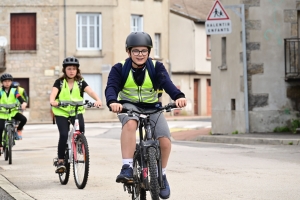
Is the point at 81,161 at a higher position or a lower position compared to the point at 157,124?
lower

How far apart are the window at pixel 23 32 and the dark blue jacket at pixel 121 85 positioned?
127 feet

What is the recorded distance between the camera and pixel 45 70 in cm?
4678

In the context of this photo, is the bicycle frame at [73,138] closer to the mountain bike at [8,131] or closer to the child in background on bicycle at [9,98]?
the mountain bike at [8,131]

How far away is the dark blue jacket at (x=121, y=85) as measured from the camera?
26.3 feet

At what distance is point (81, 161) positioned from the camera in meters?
10.9

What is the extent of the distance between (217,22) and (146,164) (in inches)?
582

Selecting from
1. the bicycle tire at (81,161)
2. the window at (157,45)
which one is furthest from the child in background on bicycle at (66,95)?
the window at (157,45)

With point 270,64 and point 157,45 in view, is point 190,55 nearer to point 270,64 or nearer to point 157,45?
point 157,45

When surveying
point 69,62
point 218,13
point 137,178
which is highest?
point 218,13

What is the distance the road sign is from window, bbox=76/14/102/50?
83.3 feet

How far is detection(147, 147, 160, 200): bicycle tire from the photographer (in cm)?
745

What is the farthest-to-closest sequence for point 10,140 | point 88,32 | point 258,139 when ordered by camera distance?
point 88,32 → point 258,139 → point 10,140

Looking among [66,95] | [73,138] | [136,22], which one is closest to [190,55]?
[136,22]

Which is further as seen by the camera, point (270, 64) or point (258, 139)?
point (270, 64)
